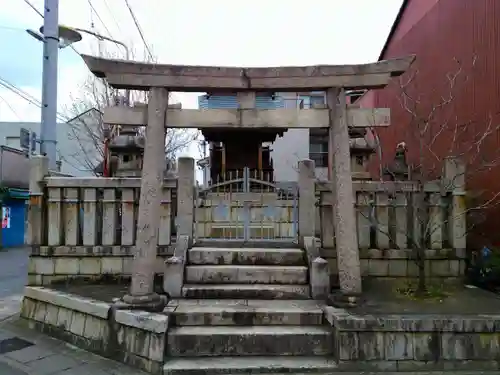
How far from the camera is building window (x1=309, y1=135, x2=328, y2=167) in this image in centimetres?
2305

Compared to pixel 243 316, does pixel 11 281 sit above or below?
below

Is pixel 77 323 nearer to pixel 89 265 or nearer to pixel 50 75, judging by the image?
pixel 89 265

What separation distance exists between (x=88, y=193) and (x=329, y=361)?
16.1 feet

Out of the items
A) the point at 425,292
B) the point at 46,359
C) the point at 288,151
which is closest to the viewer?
the point at 46,359

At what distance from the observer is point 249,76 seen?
5785mm

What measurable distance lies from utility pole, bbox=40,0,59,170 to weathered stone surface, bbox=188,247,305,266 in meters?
4.97

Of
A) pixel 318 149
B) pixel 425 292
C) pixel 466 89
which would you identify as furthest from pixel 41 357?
pixel 318 149

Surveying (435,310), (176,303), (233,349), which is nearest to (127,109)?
(176,303)

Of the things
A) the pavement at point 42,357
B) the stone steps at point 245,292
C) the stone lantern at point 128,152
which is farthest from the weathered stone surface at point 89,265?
the stone lantern at point 128,152

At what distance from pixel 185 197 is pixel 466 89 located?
22.5 ft

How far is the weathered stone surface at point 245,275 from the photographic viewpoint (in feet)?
21.0

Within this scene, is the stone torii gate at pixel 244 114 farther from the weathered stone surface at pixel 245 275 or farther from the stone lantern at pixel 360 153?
the stone lantern at pixel 360 153

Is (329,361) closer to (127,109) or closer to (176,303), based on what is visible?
(176,303)

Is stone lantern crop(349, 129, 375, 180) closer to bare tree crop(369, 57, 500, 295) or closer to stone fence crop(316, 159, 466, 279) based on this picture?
bare tree crop(369, 57, 500, 295)
